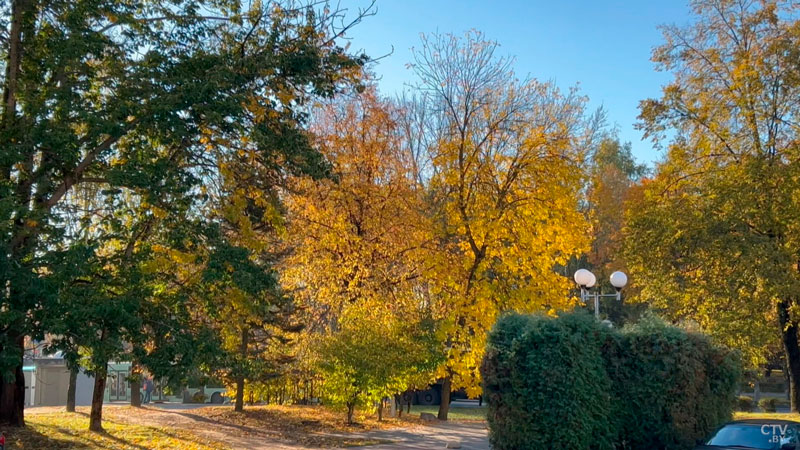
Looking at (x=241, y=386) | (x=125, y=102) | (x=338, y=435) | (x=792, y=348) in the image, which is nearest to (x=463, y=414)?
(x=241, y=386)

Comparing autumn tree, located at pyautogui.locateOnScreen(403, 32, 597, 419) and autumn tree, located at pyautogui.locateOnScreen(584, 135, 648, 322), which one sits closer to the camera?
autumn tree, located at pyautogui.locateOnScreen(403, 32, 597, 419)

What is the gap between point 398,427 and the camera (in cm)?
1923

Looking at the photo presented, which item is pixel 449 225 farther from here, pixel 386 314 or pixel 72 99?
pixel 72 99

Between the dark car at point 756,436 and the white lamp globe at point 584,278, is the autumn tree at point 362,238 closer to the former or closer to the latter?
the white lamp globe at point 584,278

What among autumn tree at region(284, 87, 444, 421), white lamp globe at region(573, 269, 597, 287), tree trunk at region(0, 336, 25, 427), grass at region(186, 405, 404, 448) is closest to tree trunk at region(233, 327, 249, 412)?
grass at region(186, 405, 404, 448)

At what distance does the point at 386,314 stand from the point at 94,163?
9.39 m

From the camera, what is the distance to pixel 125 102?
11.6m

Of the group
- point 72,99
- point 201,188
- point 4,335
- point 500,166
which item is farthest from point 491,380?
point 500,166

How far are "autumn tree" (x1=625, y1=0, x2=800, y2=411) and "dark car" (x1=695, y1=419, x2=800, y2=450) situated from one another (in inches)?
449

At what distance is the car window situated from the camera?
9.96m

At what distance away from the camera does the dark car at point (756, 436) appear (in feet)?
32.6

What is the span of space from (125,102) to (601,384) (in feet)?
32.4

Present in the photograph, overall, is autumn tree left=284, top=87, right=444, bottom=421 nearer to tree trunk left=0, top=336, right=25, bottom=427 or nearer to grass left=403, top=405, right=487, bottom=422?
grass left=403, top=405, right=487, bottom=422

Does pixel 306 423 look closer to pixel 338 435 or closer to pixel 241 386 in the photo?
pixel 338 435
